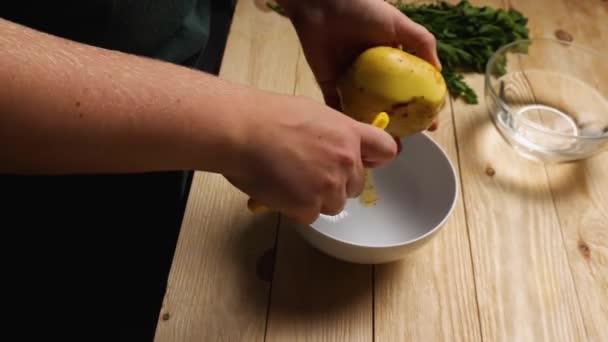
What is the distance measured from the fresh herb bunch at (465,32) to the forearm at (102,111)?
22.7 inches

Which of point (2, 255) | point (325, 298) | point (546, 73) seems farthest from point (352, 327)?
point (546, 73)

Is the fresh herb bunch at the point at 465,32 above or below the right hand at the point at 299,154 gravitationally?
below

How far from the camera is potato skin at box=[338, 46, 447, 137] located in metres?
0.62

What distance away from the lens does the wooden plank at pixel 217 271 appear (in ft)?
2.05

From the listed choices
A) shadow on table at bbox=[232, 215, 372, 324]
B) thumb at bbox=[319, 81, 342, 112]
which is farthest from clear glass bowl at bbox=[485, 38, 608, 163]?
shadow on table at bbox=[232, 215, 372, 324]

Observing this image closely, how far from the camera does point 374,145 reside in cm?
55

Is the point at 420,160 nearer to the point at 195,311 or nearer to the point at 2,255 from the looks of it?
the point at 195,311

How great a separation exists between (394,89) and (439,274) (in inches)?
9.7

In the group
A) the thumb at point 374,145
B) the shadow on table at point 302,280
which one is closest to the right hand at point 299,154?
the thumb at point 374,145

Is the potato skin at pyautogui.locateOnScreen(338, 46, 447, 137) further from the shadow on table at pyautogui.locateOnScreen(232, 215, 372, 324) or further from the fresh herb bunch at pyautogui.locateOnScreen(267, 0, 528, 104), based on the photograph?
the fresh herb bunch at pyautogui.locateOnScreen(267, 0, 528, 104)

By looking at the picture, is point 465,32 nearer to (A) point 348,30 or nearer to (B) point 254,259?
(A) point 348,30

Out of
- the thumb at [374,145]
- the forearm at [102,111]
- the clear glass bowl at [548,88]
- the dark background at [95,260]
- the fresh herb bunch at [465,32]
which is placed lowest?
the dark background at [95,260]

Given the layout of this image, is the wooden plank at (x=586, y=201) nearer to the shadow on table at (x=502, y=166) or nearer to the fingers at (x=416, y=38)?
the shadow on table at (x=502, y=166)

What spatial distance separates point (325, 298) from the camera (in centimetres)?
66
